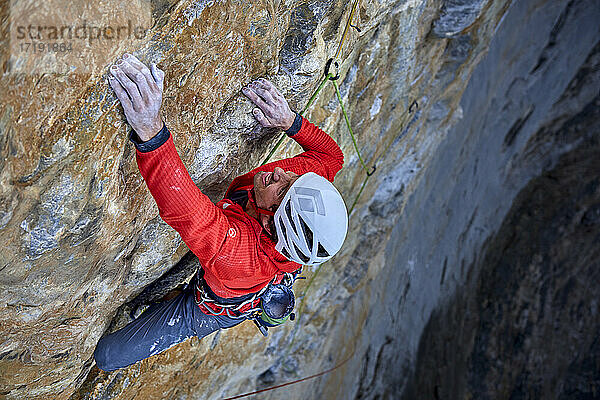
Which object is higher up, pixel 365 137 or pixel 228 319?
pixel 228 319

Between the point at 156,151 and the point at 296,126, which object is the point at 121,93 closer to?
the point at 156,151

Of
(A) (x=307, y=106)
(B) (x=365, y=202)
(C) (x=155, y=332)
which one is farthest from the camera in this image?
(B) (x=365, y=202)

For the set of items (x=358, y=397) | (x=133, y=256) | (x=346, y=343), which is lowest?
(x=358, y=397)

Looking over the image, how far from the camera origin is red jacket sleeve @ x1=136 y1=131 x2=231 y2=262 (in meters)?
2.11

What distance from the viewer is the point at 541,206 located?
902 cm

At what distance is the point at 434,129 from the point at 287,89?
3236 millimetres

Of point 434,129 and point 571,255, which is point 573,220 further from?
point 434,129

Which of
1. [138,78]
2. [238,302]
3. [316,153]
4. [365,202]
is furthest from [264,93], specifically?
[365,202]

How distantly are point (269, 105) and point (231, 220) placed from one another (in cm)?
85

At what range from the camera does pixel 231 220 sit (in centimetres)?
249

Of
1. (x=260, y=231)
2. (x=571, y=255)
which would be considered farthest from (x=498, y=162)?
(x=260, y=231)

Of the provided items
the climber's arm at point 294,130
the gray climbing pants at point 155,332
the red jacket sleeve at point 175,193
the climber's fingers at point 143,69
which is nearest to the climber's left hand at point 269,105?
the climber's arm at point 294,130

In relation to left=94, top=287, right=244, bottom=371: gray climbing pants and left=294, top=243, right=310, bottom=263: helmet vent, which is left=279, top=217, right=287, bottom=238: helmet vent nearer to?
left=294, top=243, right=310, bottom=263: helmet vent

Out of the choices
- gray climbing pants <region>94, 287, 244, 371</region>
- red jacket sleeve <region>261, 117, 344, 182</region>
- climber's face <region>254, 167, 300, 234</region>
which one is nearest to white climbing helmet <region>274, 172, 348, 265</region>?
climber's face <region>254, 167, 300, 234</region>
